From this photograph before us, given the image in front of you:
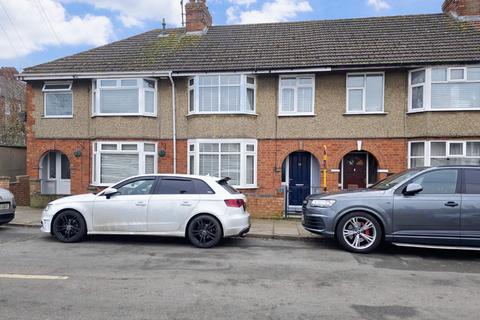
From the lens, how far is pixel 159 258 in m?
6.77

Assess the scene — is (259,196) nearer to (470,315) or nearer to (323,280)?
(323,280)

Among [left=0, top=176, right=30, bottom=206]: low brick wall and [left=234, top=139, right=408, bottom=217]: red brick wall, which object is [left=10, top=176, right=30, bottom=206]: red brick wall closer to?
[left=0, top=176, right=30, bottom=206]: low brick wall

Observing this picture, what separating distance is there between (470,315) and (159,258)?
459cm

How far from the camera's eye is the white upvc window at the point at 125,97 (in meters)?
13.2

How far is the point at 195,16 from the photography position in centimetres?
1576

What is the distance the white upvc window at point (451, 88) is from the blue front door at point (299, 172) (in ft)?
13.0

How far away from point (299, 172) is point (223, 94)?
368 centimetres

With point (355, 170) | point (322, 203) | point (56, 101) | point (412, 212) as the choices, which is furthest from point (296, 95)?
point (56, 101)

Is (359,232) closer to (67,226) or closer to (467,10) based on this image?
(67,226)

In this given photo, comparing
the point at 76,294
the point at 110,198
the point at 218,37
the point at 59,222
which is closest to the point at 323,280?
the point at 76,294

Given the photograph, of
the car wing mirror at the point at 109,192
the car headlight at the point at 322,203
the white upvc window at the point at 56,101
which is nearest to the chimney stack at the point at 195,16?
A: the white upvc window at the point at 56,101

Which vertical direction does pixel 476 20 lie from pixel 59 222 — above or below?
above

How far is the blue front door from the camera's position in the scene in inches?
528

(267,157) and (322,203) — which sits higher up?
(267,157)
